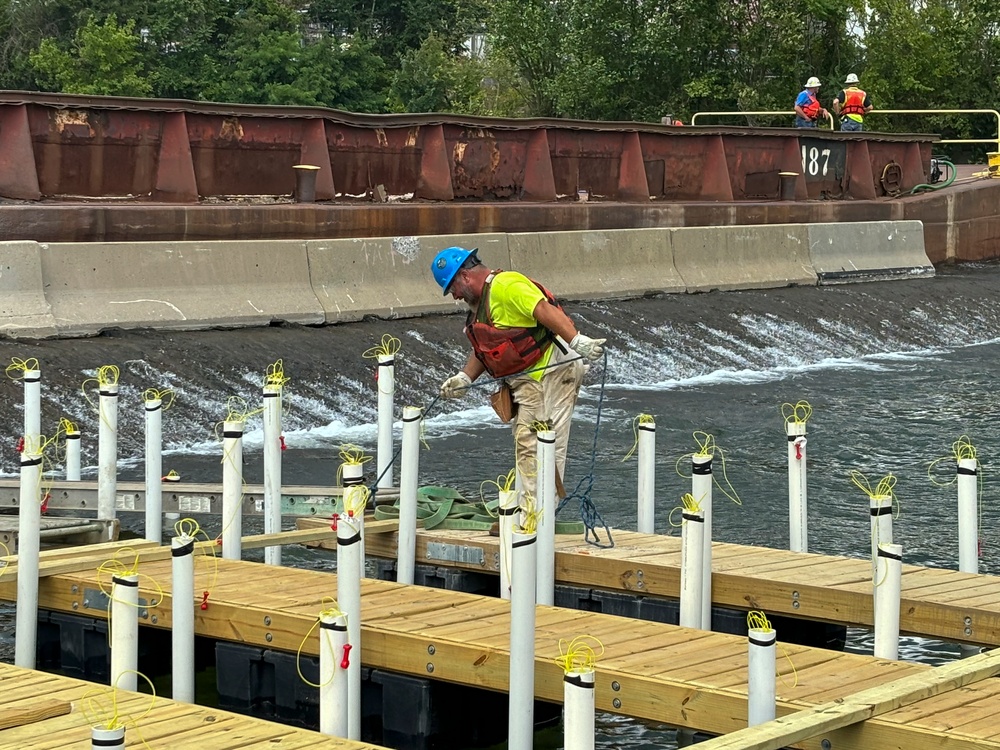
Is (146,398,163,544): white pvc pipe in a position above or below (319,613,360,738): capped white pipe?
above

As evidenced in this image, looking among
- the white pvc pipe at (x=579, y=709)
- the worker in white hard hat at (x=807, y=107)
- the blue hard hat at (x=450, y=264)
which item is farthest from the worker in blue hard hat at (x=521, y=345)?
the worker in white hard hat at (x=807, y=107)

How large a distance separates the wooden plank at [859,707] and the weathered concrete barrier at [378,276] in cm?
1195

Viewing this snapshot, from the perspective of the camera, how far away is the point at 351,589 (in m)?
7.03

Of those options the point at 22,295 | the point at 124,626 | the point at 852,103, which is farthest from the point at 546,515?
the point at 852,103

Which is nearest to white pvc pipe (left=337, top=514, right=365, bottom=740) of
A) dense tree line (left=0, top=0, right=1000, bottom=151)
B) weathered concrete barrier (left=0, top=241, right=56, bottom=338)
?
weathered concrete barrier (left=0, top=241, right=56, bottom=338)

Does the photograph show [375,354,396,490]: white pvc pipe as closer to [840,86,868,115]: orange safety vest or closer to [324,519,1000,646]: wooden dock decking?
[324,519,1000,646]: wooden dock decking

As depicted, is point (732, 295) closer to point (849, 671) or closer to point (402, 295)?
point (402, 295)

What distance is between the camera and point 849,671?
717cm

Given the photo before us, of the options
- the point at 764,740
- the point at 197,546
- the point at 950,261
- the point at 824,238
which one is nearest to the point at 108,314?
the point at 197,546

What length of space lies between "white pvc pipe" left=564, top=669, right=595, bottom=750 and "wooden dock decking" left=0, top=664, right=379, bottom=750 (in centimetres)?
112

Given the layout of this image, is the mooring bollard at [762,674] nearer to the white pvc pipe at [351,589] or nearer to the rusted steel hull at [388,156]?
the white pvc pipe at [351,589]

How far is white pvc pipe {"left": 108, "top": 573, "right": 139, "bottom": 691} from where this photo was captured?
693cm

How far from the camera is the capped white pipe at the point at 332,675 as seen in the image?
6.66m

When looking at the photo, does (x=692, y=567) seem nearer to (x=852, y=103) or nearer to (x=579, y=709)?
(x=579, y=709)
